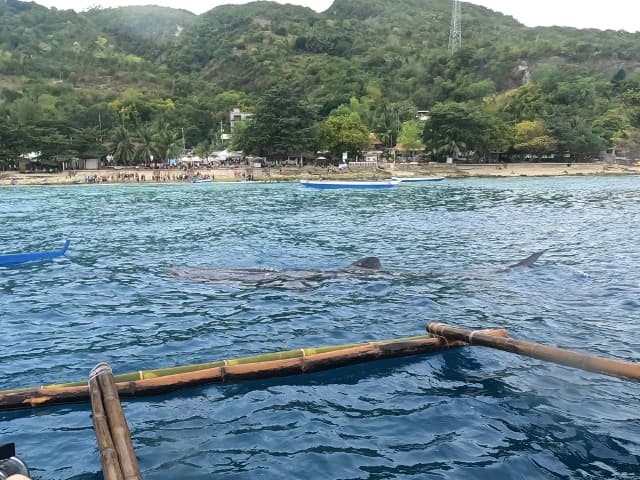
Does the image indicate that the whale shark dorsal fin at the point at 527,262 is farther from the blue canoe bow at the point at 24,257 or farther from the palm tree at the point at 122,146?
the palm tree at the point at 122,146

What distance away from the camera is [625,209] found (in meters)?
42.0

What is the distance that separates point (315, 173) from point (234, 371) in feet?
262

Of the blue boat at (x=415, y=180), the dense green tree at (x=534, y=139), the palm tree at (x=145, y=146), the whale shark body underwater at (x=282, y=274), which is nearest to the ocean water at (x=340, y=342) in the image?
the whale shark body underwater at (x=282, y=274)

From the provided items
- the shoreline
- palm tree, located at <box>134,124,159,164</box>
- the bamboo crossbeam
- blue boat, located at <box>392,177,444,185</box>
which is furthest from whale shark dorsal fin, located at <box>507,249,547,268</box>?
palm tree, located at <box>134,124,159,164</box>

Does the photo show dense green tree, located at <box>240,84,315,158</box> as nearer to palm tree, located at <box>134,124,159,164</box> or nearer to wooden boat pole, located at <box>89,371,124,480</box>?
palm tree, located at <box>134,124,159,164</box>

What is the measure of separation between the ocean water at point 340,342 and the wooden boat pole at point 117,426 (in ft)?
2.60

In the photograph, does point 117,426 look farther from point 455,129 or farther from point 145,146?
point 145,146

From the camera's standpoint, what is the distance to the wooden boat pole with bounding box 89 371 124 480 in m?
5.74

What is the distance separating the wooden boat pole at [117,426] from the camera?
5832 millimetres

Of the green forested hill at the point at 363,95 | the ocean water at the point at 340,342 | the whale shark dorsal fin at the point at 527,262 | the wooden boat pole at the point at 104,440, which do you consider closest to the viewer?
the wooden boat pole at the point at 104,440

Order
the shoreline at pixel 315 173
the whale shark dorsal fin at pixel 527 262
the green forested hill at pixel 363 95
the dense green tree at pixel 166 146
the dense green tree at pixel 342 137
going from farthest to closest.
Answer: the dense green tree at pixel 166 146 → the green forested hill at pixel 363 95 → the dense green tree at pixel 342 137 → the shoreline at pixel 315 173 → the whale shark dorsal fin at pixel 527 262

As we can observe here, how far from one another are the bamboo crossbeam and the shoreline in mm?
73709

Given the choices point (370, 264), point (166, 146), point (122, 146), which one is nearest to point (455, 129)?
point (166, 146)

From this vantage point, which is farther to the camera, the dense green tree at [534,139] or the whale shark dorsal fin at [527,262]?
the dense green tree at [534,139]
